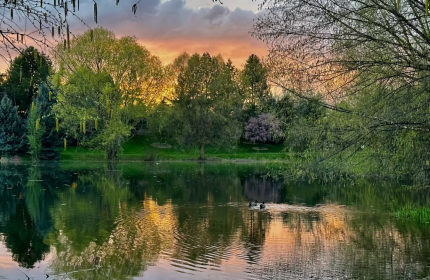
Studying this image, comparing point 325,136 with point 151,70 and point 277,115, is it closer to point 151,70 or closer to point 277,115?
point 277,115

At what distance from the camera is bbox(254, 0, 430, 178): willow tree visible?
9797 millimetres

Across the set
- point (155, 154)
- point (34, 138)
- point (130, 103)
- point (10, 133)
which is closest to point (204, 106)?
point (155, 154)

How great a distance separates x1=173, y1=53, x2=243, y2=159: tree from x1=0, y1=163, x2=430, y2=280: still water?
2981 centimetres

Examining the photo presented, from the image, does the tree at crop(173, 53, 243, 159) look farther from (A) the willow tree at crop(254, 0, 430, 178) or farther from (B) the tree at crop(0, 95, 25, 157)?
(A) the willow tree at crop(254, 0, 430, 178)

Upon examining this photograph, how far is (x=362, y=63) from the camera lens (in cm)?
961

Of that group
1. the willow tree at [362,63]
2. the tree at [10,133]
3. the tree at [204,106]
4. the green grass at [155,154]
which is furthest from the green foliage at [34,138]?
the willow tree at [362,63]

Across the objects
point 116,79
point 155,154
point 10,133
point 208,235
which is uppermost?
point 116,79

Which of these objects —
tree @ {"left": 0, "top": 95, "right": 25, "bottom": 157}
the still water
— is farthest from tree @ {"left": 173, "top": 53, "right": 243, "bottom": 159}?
the still water

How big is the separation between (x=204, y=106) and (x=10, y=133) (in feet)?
71.5

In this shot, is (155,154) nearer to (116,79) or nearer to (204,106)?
(204,106)

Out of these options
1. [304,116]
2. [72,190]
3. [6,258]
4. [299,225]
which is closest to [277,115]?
[304,116]

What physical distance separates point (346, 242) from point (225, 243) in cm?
358

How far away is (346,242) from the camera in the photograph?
14.7 meters

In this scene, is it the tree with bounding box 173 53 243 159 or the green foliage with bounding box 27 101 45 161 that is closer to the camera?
the green foliage with bounding box 27 101 45 161
